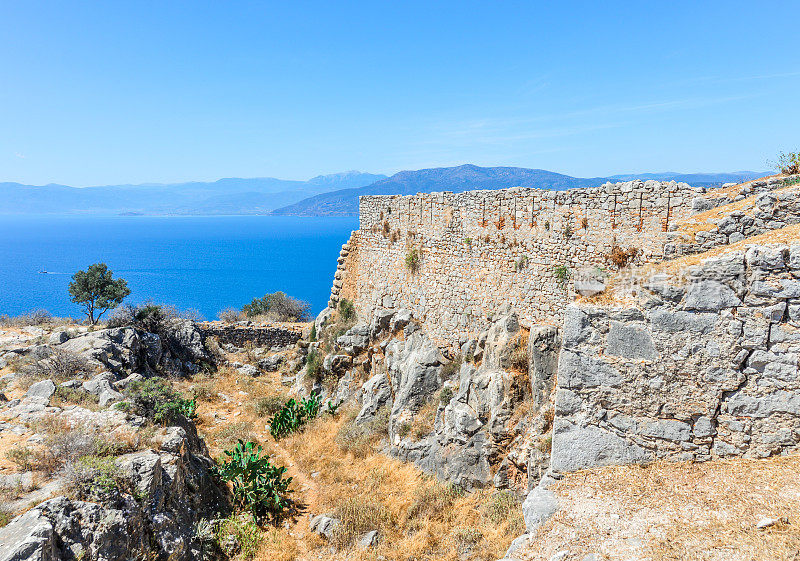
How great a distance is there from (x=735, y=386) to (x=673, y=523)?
2.06m

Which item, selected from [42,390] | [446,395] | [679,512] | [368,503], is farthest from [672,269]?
[42,390]

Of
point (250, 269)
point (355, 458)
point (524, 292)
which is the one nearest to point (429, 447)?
point (355, 458)

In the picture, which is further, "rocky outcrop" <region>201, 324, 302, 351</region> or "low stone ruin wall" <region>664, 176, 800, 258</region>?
"rocky outcrop" <region>201, 324, 302, 351</region>

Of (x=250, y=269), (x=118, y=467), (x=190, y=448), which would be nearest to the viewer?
(x=118, y=467)

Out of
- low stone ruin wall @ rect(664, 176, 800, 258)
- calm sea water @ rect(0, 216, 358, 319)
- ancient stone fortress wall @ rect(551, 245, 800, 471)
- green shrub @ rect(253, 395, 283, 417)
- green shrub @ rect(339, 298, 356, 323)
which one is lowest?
calm sea water @ rect(0, 216, 358, 319)

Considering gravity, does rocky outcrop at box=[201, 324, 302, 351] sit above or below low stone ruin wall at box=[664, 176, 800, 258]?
below

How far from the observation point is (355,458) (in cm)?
1234

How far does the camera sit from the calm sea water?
79875mm

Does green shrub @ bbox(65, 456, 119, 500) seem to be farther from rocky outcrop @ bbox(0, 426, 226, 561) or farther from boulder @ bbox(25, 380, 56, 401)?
boulder @ bbox(25, 380, 56, 401)

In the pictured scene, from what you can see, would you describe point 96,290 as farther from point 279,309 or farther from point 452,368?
point 452,368

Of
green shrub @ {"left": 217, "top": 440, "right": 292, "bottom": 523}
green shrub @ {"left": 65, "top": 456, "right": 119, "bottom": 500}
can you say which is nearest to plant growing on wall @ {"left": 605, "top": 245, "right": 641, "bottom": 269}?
green shrub @ {"left": 217, "top": 440, "right": 292, "bottom": 523}

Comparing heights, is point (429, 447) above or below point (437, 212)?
below

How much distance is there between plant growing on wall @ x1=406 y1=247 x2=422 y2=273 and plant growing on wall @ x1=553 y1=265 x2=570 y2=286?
17.6 ft

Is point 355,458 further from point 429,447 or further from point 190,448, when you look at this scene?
point 190,448
